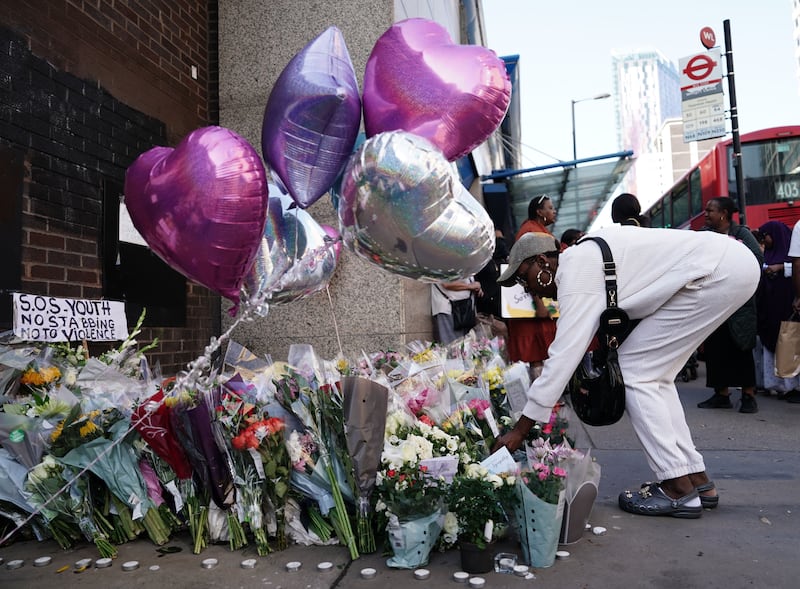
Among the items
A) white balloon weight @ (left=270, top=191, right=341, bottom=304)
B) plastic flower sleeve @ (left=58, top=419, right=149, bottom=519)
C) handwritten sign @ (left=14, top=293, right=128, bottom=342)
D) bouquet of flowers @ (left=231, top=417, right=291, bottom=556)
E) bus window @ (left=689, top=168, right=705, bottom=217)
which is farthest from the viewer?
bus window @ (left=689, top=168, right=705, bottom=217)

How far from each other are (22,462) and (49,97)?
2.64 meters

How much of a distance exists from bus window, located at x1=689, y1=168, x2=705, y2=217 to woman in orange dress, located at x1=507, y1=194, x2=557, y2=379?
10.1 metres

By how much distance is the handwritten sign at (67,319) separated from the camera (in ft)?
13.5

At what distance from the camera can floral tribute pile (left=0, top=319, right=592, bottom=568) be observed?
262cm

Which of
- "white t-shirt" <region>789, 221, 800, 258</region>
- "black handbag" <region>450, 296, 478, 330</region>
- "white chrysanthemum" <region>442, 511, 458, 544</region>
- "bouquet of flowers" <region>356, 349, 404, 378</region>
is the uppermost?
"white t-shirt" <region>789, 221, 800, 258</region>

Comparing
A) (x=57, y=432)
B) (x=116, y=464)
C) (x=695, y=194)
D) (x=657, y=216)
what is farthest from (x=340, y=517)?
(x=657, y=216)

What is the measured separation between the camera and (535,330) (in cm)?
585

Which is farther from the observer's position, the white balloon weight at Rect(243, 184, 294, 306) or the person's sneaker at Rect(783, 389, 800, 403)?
the person's sneaker at Rect(783, 389, 800, 403)

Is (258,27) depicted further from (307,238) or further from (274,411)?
(274,411)

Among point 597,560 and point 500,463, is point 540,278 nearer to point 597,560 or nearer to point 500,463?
point 500,463

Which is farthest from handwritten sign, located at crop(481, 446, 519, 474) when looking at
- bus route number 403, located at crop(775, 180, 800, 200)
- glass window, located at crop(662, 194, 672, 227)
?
glass window, located at crop(662, 194, 672, 227)

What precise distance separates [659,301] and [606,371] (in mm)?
403

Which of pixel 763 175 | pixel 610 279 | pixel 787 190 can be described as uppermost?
pixel 763 175

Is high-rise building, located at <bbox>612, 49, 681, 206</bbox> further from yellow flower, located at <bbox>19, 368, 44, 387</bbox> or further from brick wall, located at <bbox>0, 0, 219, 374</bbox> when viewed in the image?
yellow flower, located at <bbox>19, 368, 44, 387</bbox>
